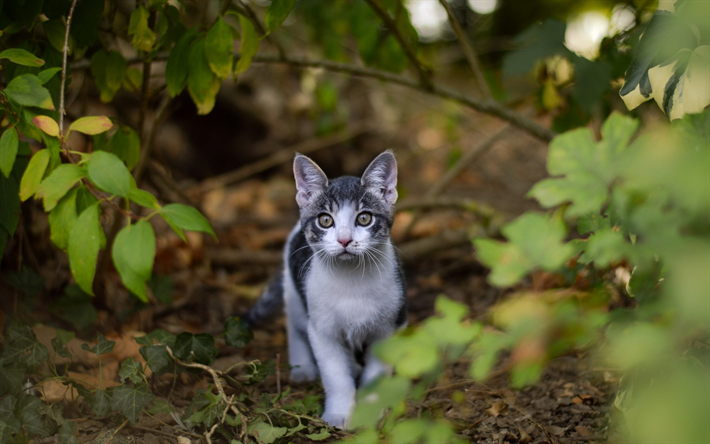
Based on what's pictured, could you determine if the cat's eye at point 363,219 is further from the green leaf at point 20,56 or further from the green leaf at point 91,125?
the green leaf at point 20,56

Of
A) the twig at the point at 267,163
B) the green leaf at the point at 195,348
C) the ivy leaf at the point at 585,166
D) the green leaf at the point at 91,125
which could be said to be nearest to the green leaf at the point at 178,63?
the green leaf at the point at 91,125

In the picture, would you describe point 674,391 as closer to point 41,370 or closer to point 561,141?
point 561,141

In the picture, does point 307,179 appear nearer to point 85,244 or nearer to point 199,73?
point 199,73

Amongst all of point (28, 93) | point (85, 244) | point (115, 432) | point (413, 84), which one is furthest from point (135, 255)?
point (413, 84)

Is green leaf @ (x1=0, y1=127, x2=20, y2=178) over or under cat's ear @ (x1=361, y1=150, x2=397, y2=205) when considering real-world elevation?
under

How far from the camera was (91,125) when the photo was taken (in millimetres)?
1656

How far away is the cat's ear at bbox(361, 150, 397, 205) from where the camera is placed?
247cm

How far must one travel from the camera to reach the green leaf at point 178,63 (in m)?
2.12

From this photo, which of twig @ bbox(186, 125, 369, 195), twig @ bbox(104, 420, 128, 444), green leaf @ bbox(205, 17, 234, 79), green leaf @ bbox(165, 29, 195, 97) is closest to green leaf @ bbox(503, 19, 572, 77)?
green leaf @ bbox(205, 17, 234, 79)

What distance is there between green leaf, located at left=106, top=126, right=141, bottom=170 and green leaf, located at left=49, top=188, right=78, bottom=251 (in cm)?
71

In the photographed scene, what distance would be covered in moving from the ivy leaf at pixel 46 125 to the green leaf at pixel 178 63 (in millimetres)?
565

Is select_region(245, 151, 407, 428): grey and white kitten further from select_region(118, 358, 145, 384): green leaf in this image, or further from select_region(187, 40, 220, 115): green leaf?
select_region(118, 358, 145, 384): green leaf

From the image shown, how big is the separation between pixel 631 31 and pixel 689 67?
1.55m

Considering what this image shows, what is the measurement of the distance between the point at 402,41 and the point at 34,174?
1900 mm
